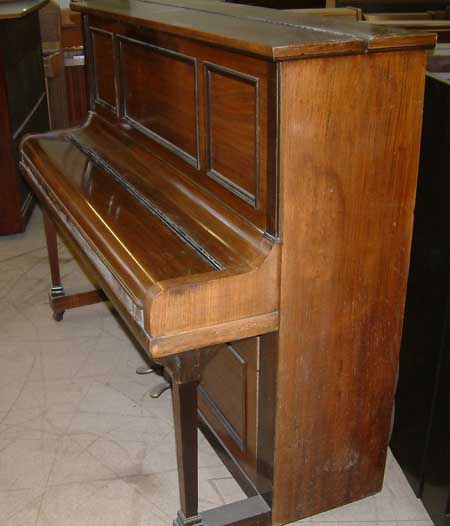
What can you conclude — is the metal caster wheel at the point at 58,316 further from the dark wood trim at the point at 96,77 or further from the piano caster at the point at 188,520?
the piano caster at the point at 188,520

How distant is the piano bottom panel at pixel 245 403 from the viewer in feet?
5.71

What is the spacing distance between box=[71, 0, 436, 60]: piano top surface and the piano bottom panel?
676 mm

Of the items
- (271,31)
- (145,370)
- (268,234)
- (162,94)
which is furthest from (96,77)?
(268,234)

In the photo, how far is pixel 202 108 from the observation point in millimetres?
Result: 1779

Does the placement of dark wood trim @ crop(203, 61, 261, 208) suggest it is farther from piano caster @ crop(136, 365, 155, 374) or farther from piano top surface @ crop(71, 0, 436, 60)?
piano caster @ crop(136, 365, 155, 374)

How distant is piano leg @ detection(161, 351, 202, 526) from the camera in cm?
157

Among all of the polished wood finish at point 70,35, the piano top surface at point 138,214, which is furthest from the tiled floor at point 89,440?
the polished wood finish at point 70,35

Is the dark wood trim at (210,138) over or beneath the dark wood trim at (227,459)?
over

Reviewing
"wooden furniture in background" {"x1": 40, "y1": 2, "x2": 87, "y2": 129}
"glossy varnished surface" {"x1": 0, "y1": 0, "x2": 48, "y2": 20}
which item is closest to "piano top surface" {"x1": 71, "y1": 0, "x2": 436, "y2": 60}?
"glossy varnished surface" {"x1": 0, "y1": 0, "x2": 48, "y2": 20}

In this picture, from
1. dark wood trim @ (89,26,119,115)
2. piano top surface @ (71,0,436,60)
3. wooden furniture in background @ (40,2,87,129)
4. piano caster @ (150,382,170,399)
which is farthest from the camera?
wooden furniture in background @ (40,2,87,129)

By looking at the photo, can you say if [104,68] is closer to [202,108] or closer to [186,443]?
[202,108]

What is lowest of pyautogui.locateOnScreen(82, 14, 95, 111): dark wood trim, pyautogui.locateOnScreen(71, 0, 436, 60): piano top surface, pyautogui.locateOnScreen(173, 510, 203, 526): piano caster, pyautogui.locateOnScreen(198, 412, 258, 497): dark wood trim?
pyautogui.locateOnScreen(198, 412, 258, 497): dark wood trim

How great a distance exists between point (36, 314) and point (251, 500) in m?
1.60

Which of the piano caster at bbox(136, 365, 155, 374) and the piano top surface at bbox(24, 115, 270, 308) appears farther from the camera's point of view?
the piano caster at bbox(136, 365, 155, 374)
